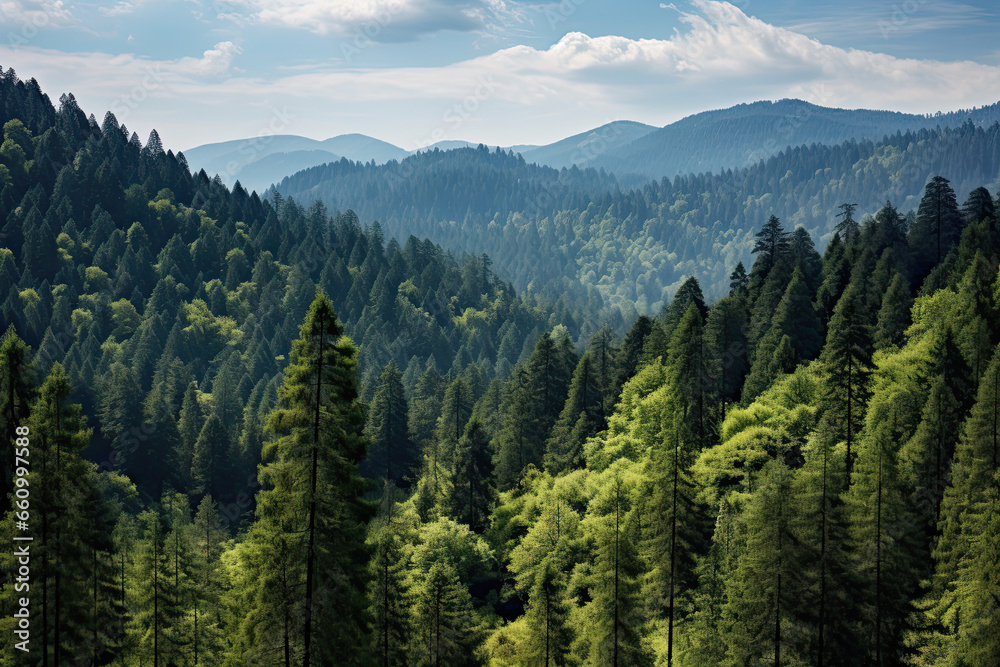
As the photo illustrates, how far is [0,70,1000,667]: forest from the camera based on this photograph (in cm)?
2372

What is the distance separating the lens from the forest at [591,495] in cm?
2372

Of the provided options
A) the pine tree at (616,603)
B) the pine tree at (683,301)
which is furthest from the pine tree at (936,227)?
the pine tree at (616,603)

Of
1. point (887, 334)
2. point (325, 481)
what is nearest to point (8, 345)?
point (325, 481)

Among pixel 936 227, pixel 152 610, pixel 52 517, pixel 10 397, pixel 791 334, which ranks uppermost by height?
pixel 936 227

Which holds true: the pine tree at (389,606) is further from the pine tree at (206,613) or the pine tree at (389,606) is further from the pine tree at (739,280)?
the pine tree at (739,280)

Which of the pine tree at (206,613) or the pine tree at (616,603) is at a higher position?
the pine tree at (616,603)

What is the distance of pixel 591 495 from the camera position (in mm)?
53406

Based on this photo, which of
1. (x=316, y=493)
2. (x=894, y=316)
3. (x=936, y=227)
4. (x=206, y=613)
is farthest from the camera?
(x=936, y=227)

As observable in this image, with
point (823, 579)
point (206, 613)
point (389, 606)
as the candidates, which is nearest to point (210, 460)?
point (206, 613)

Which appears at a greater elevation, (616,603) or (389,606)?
(616,603)

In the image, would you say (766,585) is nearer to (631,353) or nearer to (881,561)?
(881,561)

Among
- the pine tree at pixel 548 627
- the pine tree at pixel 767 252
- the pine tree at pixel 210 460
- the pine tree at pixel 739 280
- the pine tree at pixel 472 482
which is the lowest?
the pine tree at pixel 210 460

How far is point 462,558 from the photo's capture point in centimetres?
5334

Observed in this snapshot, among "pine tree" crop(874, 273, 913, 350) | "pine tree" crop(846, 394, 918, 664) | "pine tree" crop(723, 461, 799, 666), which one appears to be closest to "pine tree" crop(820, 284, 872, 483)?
"pine tree" crop(846, 394, 918, 664)
